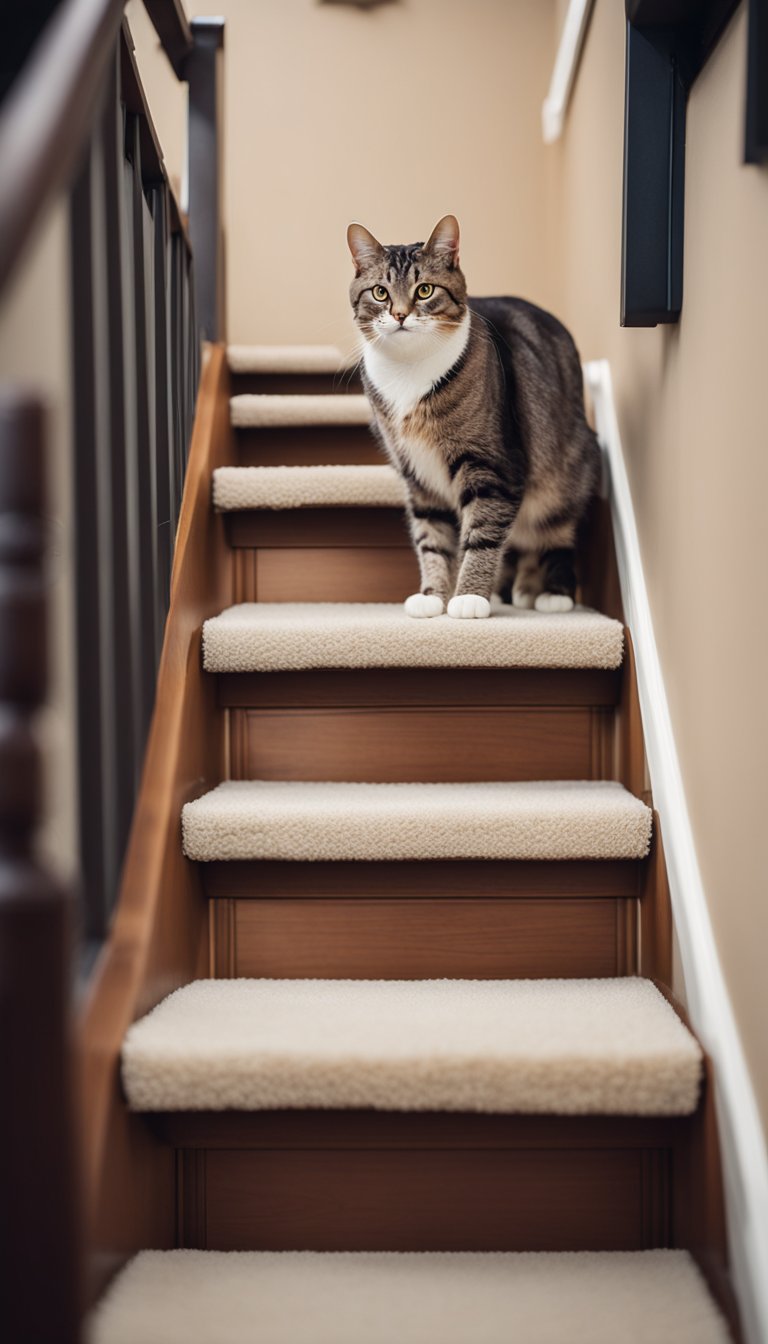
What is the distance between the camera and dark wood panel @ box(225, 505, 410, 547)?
1873mm

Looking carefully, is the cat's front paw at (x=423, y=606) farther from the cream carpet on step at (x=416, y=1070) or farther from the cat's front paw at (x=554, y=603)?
the cream carpet on step at (x=416, y=1070)

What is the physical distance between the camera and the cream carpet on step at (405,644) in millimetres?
1467

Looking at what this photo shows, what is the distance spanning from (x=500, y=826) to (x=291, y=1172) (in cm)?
45

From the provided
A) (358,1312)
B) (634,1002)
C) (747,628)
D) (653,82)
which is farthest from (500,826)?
(653,82)

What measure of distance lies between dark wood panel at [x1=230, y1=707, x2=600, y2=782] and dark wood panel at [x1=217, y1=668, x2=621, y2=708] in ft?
0.05

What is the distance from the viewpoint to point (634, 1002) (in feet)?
3.91

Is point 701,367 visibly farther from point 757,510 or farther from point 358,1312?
point 358,1312

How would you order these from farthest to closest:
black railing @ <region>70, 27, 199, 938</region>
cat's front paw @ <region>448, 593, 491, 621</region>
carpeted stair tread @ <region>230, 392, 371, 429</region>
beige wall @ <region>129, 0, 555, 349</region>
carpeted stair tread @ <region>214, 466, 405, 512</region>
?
1. beige wall @ <region>129, 0, 555, 349</region>
2. carpeted stair tread @ <region>230, 392, 371, 429</region>
3. carpeted stair tread @ <region>214, 466, 405, 512</region>
4. cat's front paw @ <region>448, 593, 491, 621</region>
5. black railing @ <region>70, 27, 199, 938</region>

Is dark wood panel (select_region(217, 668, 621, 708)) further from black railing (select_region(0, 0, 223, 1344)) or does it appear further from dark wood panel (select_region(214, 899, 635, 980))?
dark wood panel (select_region(214, 899, 635, 980))

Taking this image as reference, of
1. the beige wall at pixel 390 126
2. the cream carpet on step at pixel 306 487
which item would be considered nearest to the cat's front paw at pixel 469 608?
the cream carpet on step at pixel 306 487

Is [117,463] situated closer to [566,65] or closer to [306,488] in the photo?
[306,488]

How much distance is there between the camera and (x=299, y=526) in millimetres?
1878

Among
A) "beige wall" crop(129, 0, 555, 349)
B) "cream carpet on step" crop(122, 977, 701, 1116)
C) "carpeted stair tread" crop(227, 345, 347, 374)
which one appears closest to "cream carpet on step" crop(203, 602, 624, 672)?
"cream carpet on step" crop(122, 977, 701, 1116)

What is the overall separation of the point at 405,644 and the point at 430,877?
12.9 inches
